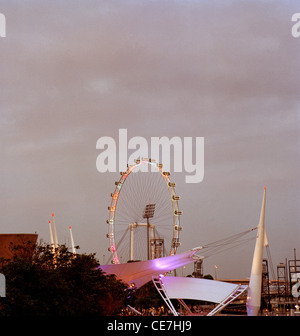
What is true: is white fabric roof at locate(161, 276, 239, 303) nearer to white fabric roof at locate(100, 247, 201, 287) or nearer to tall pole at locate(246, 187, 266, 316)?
tall pole at locate(246, 187, 266, 316)

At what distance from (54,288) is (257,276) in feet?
68.8

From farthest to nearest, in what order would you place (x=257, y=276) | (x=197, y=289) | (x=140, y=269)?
1. (x=140, y=269)
2. (x=197, y=289)
3. (x=257, y=276)

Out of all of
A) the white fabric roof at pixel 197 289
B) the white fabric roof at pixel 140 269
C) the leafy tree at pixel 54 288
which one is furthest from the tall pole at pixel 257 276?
the leafy tree at pixel 54 288

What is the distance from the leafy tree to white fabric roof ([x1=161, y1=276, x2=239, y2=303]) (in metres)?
6.26

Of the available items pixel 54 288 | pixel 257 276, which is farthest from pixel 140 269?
pixel 54 288

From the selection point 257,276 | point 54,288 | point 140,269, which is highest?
point 140,269

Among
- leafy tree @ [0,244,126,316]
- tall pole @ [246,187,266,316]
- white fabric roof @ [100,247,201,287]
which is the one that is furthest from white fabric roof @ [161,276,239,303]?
leafy tree @ [0,244,126,316]

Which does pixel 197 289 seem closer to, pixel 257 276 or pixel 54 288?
pixel 257 276

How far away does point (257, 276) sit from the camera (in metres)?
52.2

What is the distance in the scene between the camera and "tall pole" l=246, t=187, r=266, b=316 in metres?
50.8

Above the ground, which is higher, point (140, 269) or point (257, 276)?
point (140, 269)

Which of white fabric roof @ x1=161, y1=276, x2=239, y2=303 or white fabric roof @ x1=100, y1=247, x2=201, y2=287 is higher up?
white fabric roof @ x1=100, y1=247, x2=201, y2=287
